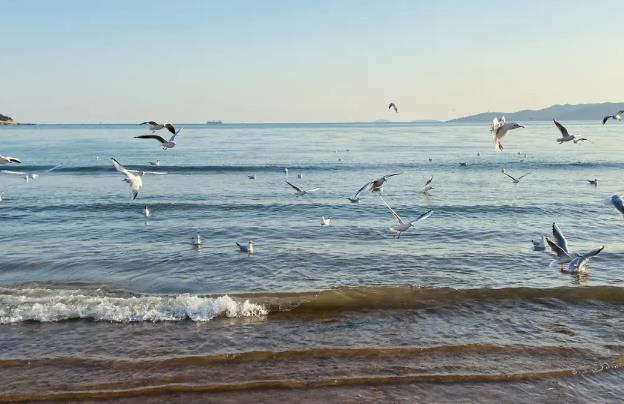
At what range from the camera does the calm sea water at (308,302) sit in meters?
7.94

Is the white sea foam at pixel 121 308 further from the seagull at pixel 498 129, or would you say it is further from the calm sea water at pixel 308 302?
the seagull at pixel 498 129

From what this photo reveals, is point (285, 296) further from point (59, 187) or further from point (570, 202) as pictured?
point (59, 187)

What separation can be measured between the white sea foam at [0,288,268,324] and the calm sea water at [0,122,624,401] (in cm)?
4

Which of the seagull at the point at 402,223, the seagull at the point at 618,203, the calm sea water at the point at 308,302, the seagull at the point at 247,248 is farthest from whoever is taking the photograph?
the seagull at the point at 247,248

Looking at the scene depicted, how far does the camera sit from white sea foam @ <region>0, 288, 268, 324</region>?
34.6 ft

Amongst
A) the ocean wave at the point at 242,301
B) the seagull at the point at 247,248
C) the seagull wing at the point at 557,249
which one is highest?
the seagull wing at the point at 557,249

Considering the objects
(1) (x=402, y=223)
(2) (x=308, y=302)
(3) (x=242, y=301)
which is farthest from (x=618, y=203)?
(3) (x=242, y=301)

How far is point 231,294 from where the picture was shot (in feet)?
39.7

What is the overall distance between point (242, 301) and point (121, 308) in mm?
2344

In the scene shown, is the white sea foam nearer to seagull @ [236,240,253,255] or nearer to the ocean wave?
the ocean wave

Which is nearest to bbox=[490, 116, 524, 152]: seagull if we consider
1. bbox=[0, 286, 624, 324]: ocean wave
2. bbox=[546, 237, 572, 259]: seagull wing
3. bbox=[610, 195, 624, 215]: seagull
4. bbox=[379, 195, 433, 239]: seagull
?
bbox=[379, 195, 433, 239]: seagull

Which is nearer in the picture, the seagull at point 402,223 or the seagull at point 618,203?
the seagull at point 618,203

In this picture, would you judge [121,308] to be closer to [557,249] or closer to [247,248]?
[247,248]

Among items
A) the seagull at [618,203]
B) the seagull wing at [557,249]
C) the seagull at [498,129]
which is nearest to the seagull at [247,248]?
the seagull at [498,129]
